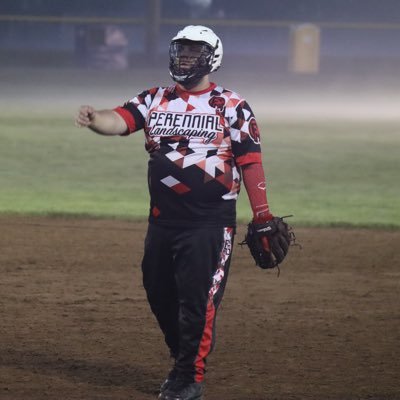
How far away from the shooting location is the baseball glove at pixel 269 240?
577 cm

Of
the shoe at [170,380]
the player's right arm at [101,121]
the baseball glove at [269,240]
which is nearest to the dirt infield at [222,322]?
the shoe at [170,380]

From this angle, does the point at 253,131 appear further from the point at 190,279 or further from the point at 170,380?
the point at 170,380

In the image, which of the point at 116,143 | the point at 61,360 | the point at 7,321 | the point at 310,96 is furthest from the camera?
the point at 310,96

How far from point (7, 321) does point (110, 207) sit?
16.5 ft

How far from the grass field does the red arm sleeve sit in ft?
19.6

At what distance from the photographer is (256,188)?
570 centimetres

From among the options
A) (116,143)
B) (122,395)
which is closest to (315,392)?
(122,395)

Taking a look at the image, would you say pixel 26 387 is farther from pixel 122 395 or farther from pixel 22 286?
pixel 22 286

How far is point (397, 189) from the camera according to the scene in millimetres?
14164

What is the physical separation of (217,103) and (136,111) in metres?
0.45

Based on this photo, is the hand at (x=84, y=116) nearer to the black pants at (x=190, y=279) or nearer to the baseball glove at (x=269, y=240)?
the black pants at (x=190, y=279)

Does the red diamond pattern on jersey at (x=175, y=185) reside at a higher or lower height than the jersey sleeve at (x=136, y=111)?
lower

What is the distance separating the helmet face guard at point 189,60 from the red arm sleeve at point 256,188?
0.51 meters

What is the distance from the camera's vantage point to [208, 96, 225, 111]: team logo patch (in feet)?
18.4
